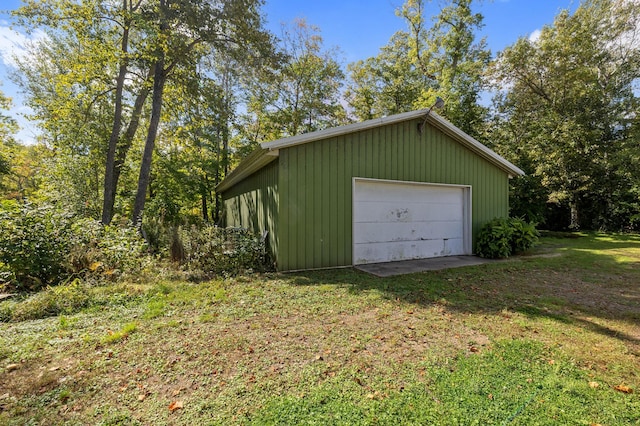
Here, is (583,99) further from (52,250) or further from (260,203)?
(52,250)

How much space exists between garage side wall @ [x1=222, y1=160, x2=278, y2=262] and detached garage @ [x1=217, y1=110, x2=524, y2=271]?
24 mm

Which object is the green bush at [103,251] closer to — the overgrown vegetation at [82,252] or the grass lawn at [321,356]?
the overgrown vegetation at [82,252]

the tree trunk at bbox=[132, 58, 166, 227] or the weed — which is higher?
the tree trunk at bbox=[132, 58, 166, 227]

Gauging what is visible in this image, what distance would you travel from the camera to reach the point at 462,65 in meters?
16.3

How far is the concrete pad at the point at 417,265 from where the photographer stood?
18.9 ft

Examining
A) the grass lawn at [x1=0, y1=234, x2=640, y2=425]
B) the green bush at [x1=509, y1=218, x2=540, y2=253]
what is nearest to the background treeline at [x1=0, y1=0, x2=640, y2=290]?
the grass lawn at [x1=0, y1=234, x2=640, y2=425]

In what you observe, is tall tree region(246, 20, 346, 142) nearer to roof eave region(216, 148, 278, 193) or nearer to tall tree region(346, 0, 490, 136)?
tall tree region(346, 0, 490, 136)

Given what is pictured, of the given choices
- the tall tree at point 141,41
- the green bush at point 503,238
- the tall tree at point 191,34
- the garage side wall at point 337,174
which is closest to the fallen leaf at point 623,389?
the garage side wall at point 337,174

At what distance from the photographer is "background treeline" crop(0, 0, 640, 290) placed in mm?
8570

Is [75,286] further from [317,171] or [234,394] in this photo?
[317,171]

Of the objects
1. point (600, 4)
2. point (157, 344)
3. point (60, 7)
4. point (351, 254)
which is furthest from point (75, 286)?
point (600, 4)

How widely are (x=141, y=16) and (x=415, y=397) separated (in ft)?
34.0

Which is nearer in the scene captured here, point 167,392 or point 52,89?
point 167,392

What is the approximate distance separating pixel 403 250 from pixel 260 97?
11728 mm
